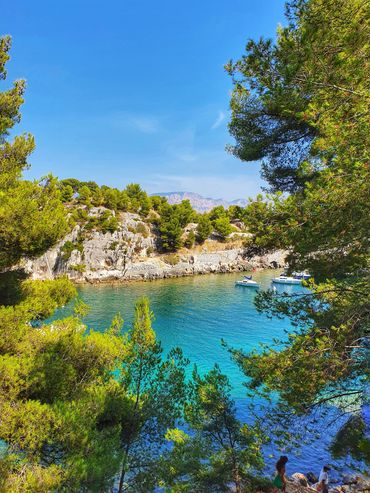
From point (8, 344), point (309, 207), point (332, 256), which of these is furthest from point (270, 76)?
point (8, 344)

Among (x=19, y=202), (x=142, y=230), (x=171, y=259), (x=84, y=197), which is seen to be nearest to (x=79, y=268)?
(x=142, y=230)

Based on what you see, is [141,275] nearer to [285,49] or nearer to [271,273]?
[271,273]

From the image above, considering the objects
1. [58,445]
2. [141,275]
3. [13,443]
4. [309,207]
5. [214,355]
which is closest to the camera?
[309,207]

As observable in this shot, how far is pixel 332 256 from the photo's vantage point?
5.94 m

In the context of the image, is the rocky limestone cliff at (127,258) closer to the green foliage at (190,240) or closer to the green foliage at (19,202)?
the green foliage at (190,240)

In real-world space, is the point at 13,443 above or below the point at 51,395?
below

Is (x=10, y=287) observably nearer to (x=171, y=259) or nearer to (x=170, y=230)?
(x=171, y=259)

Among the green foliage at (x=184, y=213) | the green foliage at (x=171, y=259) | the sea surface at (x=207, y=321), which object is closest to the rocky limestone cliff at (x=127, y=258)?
the green foliage at (x=171, y=259)

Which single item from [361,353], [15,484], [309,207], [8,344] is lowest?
[15,484]

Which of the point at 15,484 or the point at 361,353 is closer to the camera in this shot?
the point at 361,353

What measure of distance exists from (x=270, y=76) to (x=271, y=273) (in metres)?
60.3

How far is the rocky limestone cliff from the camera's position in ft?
170

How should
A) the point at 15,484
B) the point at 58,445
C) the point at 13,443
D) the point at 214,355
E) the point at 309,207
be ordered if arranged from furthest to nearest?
the point at 214,355
the point at 58,445
the point at 13,443
the point at 15,484
the point at 309,207

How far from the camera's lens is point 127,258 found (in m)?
56.7
